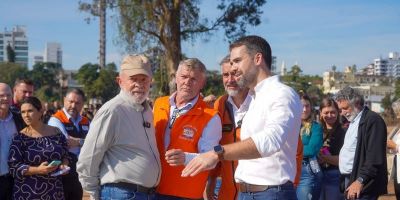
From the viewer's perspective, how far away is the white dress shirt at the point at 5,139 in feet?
17.2

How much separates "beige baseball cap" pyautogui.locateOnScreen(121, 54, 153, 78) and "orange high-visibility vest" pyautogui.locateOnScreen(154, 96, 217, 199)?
1.58 ft

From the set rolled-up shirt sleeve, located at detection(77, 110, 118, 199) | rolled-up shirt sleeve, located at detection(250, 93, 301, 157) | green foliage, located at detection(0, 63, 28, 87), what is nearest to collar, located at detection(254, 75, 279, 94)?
rolled-up shirt sleeve, located at detection(250, 93, 301, 157)

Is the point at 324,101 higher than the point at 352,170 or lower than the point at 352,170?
higher

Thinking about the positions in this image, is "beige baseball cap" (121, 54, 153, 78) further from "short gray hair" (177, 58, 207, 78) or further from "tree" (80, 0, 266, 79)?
"tree" (80, 0, 266, 79)

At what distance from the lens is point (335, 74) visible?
149250 millimetres

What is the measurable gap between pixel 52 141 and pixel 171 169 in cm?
146

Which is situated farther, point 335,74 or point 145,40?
point 335,74

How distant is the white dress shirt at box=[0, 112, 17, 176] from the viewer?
5.24 meters

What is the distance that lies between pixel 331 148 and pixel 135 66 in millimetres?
3475

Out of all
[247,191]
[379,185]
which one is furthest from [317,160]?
[247,191]

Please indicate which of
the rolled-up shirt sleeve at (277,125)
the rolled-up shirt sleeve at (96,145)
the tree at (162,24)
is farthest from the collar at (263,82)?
the tree at (162,24)

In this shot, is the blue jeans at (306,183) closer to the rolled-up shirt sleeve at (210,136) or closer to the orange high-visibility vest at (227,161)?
the orange high-visibility vest at (227,161)

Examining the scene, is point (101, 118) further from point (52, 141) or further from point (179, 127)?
point (52, 141)

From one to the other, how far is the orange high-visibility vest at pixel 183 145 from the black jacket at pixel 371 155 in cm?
169
